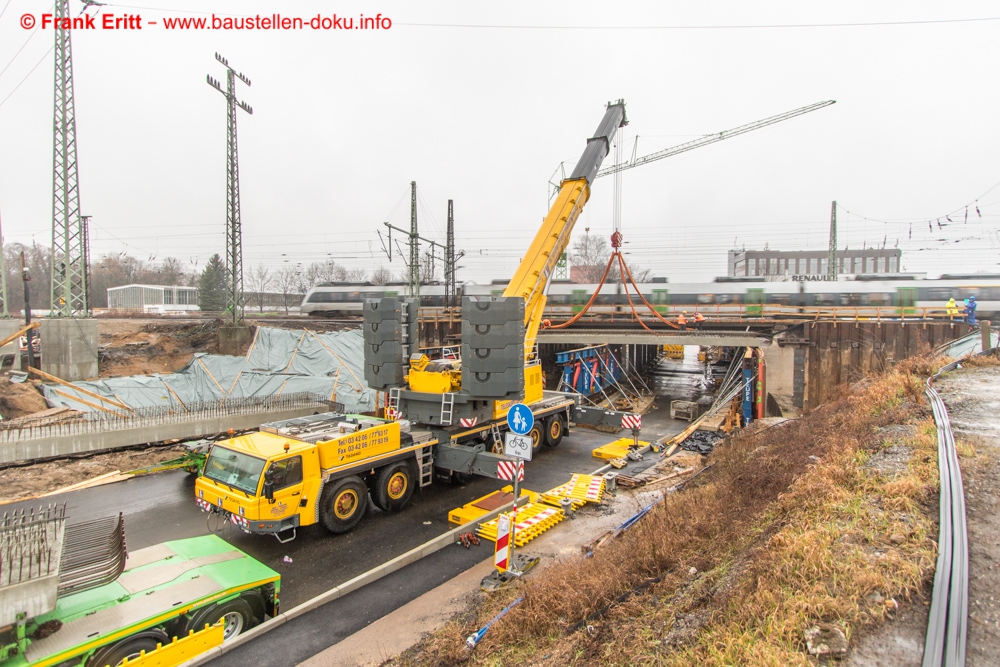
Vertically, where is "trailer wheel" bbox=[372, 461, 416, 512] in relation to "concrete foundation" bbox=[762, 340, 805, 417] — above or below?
below

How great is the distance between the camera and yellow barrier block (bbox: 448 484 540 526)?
9531 millimetres

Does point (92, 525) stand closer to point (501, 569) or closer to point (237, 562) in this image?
point (237, 562)

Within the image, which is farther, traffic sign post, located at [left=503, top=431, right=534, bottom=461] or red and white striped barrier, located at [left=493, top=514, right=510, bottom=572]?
traffic sign post, located at [left=503, top=431, right=534, bottom=461]

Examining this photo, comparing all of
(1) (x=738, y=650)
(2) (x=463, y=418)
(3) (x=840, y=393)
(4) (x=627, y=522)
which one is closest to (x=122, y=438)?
(2) (x=463, y=418)

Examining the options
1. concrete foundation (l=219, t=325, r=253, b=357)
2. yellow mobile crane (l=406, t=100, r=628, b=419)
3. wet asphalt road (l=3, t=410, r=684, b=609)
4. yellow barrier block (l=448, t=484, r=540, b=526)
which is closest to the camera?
wet asphalt road (l=3, t=410, r=684, b=609)

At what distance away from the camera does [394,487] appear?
1001cm

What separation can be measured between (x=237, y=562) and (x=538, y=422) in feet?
29.8

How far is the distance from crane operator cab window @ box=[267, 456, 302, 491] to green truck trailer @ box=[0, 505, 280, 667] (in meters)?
1.19

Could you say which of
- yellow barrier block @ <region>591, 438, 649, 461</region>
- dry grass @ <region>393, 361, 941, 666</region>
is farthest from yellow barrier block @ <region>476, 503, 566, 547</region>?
yellow barrier block @ <region>591, 438, 649, 461</region>

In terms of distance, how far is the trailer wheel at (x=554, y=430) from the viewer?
14648 mm

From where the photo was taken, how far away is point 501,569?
22.9 ft

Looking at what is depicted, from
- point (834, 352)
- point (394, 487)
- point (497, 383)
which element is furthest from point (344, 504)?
point (834, 352)

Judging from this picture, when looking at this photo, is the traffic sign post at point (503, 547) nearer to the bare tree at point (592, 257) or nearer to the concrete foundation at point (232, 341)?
the concrete foundation at point (232, 341)

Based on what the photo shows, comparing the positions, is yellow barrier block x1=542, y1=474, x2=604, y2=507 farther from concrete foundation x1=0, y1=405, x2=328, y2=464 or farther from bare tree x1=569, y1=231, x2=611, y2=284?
bare tree x1=569, y1=231, x2=611, y2=284
